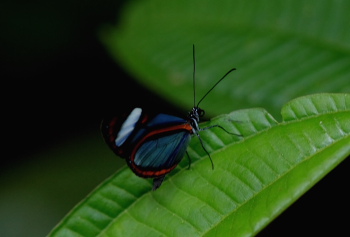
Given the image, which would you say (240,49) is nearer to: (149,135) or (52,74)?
(149,135)

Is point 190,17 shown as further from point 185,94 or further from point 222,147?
point 222,147

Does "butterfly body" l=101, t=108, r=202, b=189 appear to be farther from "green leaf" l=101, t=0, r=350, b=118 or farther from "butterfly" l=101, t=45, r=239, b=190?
"green leaf" l=101, t=0, r=350, b=118

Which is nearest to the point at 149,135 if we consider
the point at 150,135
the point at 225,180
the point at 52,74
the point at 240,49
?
the point at 150,135

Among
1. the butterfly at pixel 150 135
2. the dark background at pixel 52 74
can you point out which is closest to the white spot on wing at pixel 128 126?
the butterfly at pixel 150 135

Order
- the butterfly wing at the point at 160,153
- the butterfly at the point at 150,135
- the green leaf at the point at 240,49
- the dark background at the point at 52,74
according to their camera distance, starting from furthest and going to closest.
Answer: the dark background at the point at 52,74 → the green leaf at the point at 240,49 → the butterfly at the point at 150,135 → the butterfly wing at the point at 160,153

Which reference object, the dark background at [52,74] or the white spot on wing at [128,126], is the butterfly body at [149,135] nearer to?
the white spot on wing at [128,126]

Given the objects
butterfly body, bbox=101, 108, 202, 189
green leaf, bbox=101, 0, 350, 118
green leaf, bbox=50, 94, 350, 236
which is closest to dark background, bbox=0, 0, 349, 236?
green leaf, bbox=101, 0, 350, 118
